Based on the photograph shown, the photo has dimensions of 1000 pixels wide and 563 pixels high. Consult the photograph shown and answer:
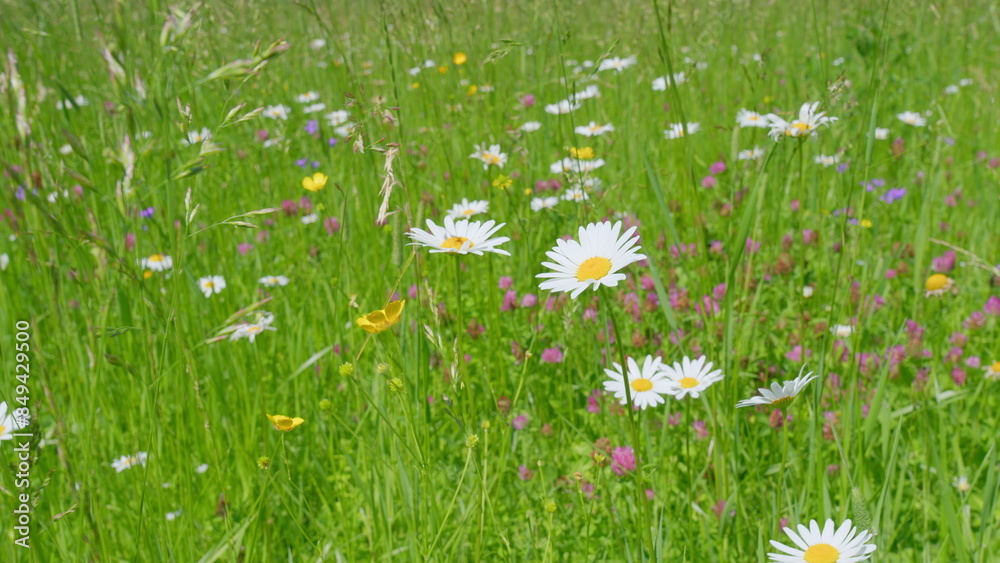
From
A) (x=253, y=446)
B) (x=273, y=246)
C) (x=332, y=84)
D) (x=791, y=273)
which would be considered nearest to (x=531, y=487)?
(x=253, y=446)

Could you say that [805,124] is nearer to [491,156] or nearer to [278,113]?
[491,156]

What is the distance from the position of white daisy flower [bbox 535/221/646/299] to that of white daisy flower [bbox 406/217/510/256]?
8cm

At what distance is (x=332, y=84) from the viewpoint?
15.5 feet

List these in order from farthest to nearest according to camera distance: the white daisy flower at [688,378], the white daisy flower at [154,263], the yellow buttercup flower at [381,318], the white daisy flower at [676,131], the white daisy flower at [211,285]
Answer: the white daisy flower at [154,263] → the white daisy flower at [211,285] → the white daisy flower at [676,131] → the white daisy flower at [688,378] → the yellow buttercup flower at [381,318]

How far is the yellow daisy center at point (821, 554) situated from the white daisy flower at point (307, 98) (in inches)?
156

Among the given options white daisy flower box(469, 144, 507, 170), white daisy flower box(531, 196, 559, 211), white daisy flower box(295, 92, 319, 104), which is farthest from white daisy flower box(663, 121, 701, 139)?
white daisy flower box(295, 92, 319, 104)

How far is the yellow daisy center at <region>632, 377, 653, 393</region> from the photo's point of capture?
144 cm

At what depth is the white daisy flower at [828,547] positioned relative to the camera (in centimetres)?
81

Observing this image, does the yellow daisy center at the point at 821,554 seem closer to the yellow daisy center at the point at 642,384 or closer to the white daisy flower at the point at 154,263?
the yellow daisy center at the point at 642,384

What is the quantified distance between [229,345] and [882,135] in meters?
3.04

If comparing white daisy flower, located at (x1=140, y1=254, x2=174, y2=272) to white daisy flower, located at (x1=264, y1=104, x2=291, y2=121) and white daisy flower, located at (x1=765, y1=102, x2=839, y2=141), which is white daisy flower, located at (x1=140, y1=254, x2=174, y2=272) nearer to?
white daisy flower, located at (x1=264, y1=104, x2=291, y2=121)

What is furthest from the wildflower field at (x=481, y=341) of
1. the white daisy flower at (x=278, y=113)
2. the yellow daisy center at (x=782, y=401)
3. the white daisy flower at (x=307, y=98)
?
the white daisy flower at (x=307, y=98)

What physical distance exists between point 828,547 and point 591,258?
487 mm

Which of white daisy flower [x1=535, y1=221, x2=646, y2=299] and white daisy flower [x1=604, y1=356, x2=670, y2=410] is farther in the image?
white daisy flower [x1=604, y1=356, x2=670, y2=410]
